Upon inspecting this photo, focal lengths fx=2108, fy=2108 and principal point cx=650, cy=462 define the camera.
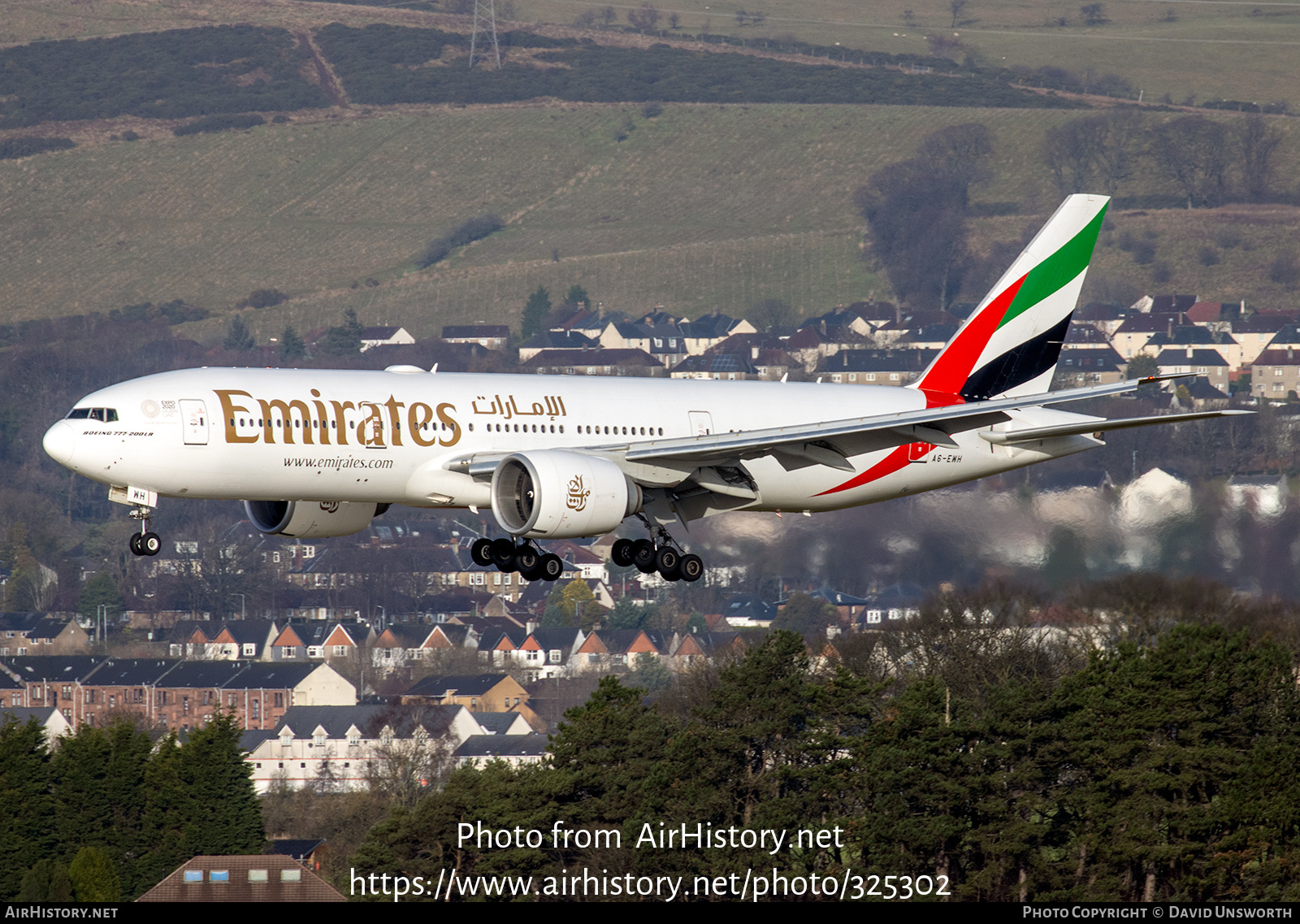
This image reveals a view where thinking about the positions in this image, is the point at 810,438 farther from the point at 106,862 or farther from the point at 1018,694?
the point at 106,862

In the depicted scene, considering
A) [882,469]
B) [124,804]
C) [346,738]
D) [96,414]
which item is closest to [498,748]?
[346,738]

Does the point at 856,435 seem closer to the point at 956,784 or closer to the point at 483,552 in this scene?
the point at 483,552

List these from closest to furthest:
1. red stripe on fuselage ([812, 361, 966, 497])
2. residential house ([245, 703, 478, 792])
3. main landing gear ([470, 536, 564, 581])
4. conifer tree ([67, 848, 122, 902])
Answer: main landing gear ([470, 536, 564, 581]) → red stripe on fuselage ([812, 361, 966, 497]) → conifer tree ([67, 848, 122, 902]) → residential house ([245, 703, 478, 792])

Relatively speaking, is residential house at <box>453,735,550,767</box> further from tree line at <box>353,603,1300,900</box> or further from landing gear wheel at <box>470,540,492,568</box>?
landing gear wheel at <box>470,540,492,568</box>

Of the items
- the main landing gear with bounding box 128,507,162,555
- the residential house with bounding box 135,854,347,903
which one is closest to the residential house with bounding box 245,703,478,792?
the residential house with bounding box 135,854,347,903

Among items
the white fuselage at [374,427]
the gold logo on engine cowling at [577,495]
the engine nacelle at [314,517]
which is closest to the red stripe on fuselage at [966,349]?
the white fuselage at [374,427]
